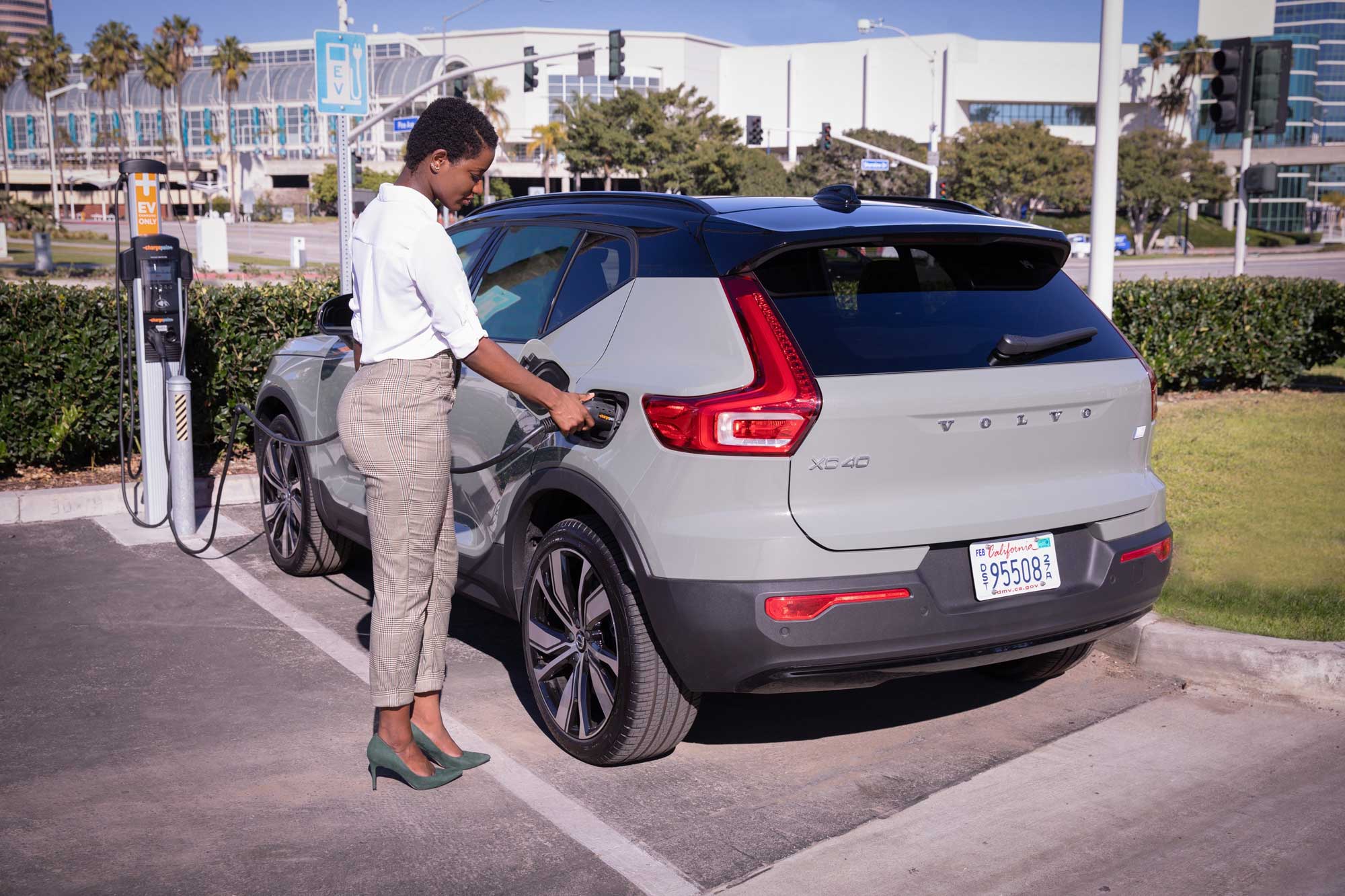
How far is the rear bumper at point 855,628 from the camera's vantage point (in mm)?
3461

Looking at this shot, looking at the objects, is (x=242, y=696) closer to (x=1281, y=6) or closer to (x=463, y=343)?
(x=463, y=343)

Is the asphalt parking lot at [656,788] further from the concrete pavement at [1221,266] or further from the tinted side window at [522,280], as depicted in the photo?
the concrete pavement at [1221,266]

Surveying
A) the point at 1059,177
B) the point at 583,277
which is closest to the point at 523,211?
the point at 583,277

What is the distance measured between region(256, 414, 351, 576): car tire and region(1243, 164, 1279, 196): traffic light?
1373 cm

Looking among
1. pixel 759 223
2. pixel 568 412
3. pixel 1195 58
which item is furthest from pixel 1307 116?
pixel 568 412

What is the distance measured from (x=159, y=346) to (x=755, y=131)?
1611 inches

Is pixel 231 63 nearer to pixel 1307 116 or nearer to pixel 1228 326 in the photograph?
pixel 1307 116

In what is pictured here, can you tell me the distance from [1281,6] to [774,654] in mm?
168493

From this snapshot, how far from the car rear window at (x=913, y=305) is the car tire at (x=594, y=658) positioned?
0.92 metres

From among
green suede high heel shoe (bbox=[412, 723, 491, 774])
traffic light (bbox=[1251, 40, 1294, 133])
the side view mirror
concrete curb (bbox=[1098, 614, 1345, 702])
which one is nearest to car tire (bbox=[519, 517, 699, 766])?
green suede high heel shoe (bbox=[412, 723, 491, 774])

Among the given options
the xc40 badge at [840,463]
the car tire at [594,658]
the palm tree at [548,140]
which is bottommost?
the car tire at [594,658]

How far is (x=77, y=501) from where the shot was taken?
25.8 ft

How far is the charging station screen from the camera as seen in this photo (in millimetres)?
7082

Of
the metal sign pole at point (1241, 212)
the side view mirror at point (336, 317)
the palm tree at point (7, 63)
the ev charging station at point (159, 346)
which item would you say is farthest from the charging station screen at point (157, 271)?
the palm tree at point (7, 63)
